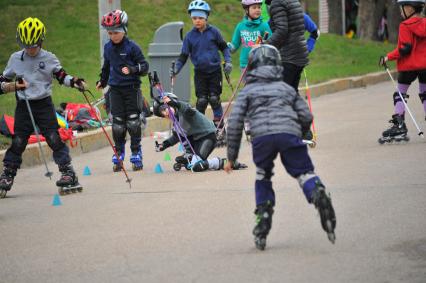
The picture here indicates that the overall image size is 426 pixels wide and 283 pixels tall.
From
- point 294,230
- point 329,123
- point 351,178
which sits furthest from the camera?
point 329,123

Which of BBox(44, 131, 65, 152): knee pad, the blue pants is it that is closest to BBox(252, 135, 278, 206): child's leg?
the blue pants

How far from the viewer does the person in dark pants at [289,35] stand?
12625mm

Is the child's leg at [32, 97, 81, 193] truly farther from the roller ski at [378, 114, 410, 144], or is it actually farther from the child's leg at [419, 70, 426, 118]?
the child's leg at [419, 70, 426, 118]

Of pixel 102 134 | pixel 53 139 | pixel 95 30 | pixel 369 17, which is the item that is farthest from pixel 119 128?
pixel 369 17

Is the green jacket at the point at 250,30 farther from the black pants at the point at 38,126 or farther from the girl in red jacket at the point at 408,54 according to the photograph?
the black pants at the point at 38,126

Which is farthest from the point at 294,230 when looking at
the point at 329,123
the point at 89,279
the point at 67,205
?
the point at 329,123

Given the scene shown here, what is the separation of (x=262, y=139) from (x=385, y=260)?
46.3 inches

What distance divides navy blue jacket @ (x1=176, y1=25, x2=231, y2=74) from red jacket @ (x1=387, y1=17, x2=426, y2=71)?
2.05 metres

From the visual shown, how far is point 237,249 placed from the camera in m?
8.02

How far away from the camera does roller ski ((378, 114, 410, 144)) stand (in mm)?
13914

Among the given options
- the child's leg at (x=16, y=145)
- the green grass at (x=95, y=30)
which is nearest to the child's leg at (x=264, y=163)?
the child's leg at (x=16, y=145)

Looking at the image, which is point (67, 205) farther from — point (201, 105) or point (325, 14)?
point (325, 14)

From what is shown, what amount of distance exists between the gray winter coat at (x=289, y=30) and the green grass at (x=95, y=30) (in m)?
9.90

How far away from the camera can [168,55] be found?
18.8 meters
